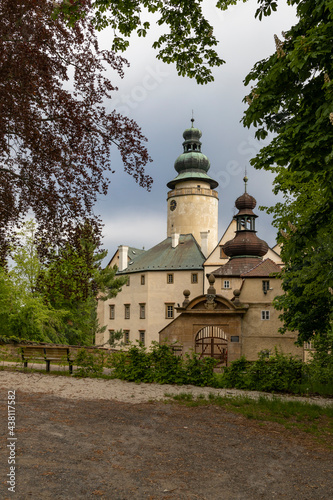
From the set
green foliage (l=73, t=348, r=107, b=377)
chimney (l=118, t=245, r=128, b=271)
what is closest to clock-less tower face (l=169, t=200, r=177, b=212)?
chimney (l=118, t=245, r=128, b=271)

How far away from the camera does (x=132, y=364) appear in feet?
50.1

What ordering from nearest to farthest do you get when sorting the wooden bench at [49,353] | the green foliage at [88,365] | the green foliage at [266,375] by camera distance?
the green foliage at [266,375] → the green foliage at [88,365] → the wooden bench at [49,353]

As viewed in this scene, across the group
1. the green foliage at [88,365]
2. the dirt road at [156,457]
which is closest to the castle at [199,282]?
the green foliage at [88,365]

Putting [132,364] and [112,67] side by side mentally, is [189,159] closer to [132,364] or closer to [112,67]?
[132,364]

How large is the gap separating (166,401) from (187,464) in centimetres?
479

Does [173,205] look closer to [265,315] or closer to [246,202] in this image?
[246,202]

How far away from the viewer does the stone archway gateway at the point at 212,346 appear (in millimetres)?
27281

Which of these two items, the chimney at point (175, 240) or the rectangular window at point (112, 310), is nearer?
the chimney at point (175, 240)

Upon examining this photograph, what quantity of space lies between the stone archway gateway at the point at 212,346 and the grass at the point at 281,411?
43.2ft

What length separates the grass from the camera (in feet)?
31.1

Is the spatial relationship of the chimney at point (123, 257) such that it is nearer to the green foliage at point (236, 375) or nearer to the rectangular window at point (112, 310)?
the rectangular window at point (112, 310)

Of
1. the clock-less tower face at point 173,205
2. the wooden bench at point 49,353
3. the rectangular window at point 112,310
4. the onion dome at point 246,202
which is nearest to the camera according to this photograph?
the wooden bench at point 49,353

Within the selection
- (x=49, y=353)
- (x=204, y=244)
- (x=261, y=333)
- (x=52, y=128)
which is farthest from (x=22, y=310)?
(x=204, y=244)

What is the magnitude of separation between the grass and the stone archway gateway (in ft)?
43.2
